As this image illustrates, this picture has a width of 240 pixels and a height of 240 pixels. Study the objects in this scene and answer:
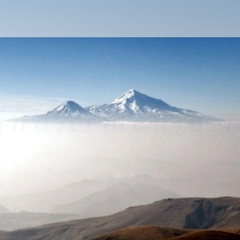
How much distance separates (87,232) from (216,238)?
10621cm

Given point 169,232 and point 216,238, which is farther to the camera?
point 169,232

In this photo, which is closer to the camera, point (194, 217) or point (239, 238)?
point (239, 238)

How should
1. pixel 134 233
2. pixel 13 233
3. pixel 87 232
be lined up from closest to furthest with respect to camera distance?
pixel 134 233
pixel 87 232
pixel 13 233

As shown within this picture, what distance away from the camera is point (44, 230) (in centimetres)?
19250

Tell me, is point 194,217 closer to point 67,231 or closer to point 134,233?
point 67,231

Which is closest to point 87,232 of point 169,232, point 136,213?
point 136,213

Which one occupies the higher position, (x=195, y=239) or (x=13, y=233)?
(x=195, y=239)

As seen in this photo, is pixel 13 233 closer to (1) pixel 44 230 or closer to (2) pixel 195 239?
(1) pixel 44 230

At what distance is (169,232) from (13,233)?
101 m

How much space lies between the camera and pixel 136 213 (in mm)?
198500

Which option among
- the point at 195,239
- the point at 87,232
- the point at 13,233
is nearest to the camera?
the point at 195,239

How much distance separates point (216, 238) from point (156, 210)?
123 metres

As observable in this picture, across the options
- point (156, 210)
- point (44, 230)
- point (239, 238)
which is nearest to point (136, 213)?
point (156, 210)

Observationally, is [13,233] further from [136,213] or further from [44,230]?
[136,213]
